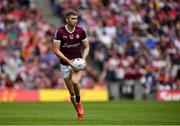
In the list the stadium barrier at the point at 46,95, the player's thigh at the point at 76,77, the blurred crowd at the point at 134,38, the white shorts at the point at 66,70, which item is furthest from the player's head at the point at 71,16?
the blurred crowd at the point at 134,38

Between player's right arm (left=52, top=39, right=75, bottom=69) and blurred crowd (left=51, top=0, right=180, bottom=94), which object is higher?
player's right arm (left=52, top=39, right=75, bottom=69)

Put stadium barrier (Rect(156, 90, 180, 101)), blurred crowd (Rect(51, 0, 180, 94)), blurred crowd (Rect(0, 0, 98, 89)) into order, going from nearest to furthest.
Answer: blurred crowd (Rect(0, 0, 98, 89)) < stadium barrier (Rect(156, 90, 180, 101)) < blurred crowd (Rect(51, 0, 180, 94))

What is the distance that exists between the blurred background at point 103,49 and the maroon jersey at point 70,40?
12.8m

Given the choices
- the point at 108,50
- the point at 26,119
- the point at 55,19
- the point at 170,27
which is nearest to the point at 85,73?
the point at 108,50

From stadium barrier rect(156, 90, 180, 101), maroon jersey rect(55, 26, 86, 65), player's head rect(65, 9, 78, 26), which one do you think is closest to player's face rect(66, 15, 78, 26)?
player's head rect(65, 9, 78, 26)

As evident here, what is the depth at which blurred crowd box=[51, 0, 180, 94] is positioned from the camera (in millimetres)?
33625

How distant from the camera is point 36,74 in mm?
31594

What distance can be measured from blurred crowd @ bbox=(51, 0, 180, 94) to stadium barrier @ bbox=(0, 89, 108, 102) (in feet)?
4.48

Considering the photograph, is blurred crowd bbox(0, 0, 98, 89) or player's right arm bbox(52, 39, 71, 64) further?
blurred crowd bbox(0, 0, 98, 89)

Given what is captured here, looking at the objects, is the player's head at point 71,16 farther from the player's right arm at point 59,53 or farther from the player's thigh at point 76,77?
the player's thigh at point 76,77

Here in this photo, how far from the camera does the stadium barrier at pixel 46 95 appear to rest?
3061 cm

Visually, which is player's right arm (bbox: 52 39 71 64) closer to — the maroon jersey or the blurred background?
the maroon jersey

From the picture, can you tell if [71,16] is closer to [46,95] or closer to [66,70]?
[66,70]

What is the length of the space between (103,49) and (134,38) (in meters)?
2.09
